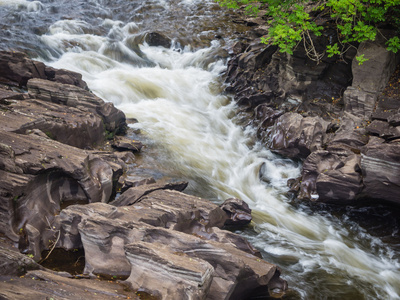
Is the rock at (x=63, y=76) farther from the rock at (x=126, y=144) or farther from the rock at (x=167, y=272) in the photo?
the rock at (x=167, y=272)

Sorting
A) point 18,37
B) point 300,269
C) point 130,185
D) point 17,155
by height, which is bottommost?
point 300,269

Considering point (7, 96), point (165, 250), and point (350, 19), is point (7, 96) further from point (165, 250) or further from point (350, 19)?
point (350, 19)

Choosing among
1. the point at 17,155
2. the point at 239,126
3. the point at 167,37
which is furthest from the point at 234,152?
the point at 167,37

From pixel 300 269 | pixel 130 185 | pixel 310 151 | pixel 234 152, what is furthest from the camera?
pixel 234 152

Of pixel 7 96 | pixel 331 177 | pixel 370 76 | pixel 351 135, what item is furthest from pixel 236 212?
pixel 7 96

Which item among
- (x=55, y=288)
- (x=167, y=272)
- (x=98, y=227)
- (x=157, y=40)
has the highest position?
(x=157, y=40)

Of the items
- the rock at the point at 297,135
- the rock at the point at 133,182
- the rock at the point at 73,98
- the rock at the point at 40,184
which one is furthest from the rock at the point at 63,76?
the rock at the point at 297,135

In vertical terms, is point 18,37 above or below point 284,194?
above

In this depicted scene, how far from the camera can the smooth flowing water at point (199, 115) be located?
8625mm

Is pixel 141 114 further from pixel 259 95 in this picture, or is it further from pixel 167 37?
pixel 167 37

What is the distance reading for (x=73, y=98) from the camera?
11.2 m

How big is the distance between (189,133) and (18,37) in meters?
9.78

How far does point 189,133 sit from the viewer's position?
14133 mm

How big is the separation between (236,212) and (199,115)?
7.34 meters
